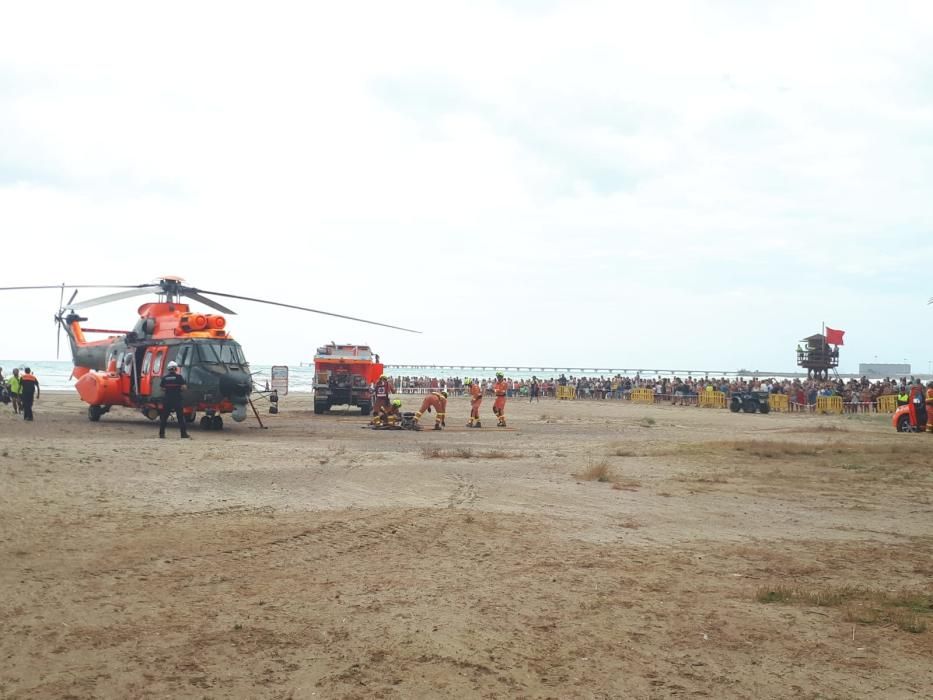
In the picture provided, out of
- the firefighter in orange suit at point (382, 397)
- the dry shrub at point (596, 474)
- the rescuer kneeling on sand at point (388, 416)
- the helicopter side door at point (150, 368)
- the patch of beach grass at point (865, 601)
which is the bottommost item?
the patch of beach grass at point (865, 601)

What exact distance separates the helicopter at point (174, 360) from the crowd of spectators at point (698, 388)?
36.3 feet

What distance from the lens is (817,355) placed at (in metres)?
47.2

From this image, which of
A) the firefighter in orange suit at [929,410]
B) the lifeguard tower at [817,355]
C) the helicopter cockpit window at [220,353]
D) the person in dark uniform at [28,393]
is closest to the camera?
the helicopter cockpit window at [220,353]

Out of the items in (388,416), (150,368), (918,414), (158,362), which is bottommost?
(388,416)

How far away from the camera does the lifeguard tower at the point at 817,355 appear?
47.0 m

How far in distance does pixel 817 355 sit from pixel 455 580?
1781 inches

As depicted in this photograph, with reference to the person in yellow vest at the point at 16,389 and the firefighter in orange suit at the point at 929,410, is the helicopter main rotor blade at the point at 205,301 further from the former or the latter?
the firefighter in orange suit at the point at 929,410

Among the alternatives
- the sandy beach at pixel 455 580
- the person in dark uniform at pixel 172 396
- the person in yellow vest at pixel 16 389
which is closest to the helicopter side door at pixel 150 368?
the person in dark uniform at pixel 172 396

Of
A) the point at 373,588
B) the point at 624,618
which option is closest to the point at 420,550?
the point at 373,588

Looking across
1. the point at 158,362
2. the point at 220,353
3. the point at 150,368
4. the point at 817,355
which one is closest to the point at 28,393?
the point at 150,368

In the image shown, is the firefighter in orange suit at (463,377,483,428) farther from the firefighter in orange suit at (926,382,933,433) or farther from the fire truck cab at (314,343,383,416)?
the firefighter in orange suit at (926,382,933,433)

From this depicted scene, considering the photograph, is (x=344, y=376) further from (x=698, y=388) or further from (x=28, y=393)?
(x=698, y=388)

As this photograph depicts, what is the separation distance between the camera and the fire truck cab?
31.2 m

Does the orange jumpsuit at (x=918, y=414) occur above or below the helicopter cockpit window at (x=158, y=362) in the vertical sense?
below
